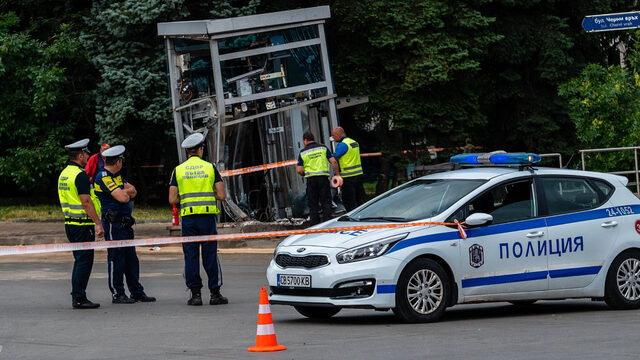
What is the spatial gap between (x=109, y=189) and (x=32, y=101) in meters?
15.2

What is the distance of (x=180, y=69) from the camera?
21828 mm

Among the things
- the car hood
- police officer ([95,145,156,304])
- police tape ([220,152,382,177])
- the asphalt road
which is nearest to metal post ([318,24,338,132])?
police tape ([220,152,382,177])

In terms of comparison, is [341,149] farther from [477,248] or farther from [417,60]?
[477,248]

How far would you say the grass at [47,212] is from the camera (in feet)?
80.8

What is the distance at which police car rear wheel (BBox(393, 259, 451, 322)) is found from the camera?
997 cm

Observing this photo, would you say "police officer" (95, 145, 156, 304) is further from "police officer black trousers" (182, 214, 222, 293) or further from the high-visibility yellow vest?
the high-visibility yellow vest

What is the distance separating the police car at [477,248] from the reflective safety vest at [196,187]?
1.65 metres

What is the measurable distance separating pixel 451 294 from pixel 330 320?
130cm

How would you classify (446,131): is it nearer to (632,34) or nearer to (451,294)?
(632,34)

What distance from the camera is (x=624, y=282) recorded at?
11.3 m

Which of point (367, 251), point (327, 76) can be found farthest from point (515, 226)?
point (327, 76)

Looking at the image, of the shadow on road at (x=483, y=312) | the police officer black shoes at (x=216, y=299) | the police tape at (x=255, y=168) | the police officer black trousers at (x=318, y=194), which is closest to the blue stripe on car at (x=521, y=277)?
the shadow on road at (x=483, y=312)

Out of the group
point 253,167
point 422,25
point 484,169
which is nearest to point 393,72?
point 422,25

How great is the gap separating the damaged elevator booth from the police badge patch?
1123cm
